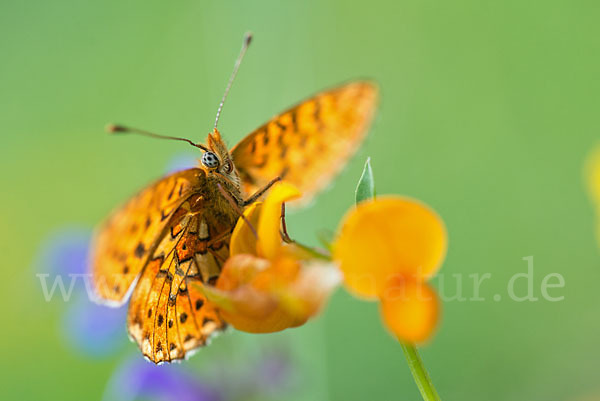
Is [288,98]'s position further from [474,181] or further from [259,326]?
[259,326]

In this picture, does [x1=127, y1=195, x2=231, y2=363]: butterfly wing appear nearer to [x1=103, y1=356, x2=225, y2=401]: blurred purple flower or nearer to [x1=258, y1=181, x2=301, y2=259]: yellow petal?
[x1=258, y1=181, x2=301, y2=259]: yellow petal

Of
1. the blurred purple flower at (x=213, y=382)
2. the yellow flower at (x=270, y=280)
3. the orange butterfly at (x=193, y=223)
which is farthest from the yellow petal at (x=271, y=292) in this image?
the blurred purple flower at (x=213, y=382)

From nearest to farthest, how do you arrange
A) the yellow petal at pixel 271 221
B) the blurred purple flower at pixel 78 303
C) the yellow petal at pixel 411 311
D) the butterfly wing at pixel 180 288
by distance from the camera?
the yellow petal at pixel 411 311 → the yellow petal at pixel 271 221 → the butterfly wing at pixel 180 288 → the blurred purple flower at pixel 78 303

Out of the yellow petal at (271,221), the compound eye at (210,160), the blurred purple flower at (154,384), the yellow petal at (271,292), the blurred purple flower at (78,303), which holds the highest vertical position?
the compound eye at (210,160)

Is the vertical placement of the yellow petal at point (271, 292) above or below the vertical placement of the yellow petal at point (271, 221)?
below

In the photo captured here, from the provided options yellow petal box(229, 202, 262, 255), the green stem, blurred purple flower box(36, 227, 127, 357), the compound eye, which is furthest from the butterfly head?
blurred purple flower box(36, 227, 127, 357)

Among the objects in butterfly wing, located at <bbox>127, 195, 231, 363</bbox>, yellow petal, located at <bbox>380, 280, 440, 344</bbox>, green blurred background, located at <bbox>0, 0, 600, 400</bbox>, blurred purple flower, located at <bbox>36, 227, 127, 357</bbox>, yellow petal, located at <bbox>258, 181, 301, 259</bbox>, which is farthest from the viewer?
green blurred background, located at <bbox>0, 0, 600, 400</bbox>

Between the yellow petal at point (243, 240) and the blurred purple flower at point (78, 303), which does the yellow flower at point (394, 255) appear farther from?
the blurred purple flower at point (78, 303)
